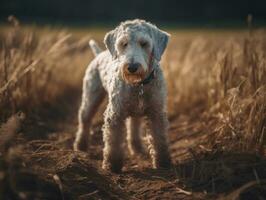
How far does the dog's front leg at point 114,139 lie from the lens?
6141mm

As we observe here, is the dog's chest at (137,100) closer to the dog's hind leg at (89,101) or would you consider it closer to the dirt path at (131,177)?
the dirt path at (131,177)

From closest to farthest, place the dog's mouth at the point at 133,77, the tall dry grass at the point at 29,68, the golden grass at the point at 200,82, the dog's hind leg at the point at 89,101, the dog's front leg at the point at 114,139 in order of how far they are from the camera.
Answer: the dog's mouth at the point at 133,77
the golden grass at the point at 200,82
the dog's front leg at the point at 114,139
the tall dry grass at the point at 29,68
the dog's hind leg at the point at 89,101

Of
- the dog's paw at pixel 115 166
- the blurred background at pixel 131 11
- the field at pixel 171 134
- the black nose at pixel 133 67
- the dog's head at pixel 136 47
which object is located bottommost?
the dog's paw at pixel 115 166

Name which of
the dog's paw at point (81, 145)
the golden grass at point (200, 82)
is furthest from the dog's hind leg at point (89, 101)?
the golden grass at point (200, 82)

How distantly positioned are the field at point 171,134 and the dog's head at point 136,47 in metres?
0.99

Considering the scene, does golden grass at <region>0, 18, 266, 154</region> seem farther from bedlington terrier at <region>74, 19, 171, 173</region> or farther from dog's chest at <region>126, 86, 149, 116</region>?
dog's chest at <region>126, 86, 149, 116</region>

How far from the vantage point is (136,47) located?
5785 millimetres

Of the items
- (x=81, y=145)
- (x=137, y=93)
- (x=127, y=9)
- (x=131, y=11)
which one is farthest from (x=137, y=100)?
(x=127, y=9)

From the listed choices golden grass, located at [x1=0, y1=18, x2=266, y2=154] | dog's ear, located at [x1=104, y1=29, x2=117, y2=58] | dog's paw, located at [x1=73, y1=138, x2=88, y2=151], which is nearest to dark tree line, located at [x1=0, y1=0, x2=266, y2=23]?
golden grass, located at [x1=0, y1=18, x2=266, y2=154]

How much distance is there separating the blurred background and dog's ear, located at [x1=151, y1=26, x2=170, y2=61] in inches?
957

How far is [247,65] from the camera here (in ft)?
24.5

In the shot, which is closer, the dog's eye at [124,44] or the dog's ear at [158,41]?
the dog's eye at [124,44]

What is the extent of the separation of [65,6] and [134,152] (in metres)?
28.5

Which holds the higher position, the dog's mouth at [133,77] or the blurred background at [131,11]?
the blurred background at [131,11]
